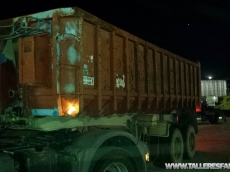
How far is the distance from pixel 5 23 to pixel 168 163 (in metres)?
5.53

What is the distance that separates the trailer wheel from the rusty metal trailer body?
101 inches

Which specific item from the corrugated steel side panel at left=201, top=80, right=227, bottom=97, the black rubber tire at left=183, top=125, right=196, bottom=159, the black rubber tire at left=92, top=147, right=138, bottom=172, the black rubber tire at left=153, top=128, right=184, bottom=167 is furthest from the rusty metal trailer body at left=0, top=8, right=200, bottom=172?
the corrugated steel side panel at left=201, top=80, right=227, bottom=97

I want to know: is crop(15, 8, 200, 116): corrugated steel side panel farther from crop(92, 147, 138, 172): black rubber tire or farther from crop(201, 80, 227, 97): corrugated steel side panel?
crop(201, 80, 227, 97): corrugated steel side panel

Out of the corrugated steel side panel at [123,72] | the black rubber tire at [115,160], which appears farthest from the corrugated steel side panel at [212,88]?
the black rubber tire at [115,160]

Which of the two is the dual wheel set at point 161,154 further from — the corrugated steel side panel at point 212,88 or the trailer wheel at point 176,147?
the corrugated steel side panel at point 212,88

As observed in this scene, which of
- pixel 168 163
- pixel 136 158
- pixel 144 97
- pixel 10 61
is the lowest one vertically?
pixel 168 163

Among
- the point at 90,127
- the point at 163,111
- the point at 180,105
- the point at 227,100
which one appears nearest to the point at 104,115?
the point at 90,127

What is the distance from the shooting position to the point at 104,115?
5.47 metres

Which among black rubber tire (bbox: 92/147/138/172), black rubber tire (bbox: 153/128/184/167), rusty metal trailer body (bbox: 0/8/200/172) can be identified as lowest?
black rubber tire (bbox: 153/128/184/167)

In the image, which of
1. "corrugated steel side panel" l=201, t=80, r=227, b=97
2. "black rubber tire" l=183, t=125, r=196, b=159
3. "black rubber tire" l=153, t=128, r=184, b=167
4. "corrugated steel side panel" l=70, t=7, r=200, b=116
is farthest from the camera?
"corrugated steel side panel" l=201, t=80, r=227, b=97

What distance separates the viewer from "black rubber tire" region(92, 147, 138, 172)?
182 inches

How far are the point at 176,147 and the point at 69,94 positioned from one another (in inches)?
197

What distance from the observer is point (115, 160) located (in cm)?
486

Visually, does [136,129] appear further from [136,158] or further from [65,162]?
[65,162]
